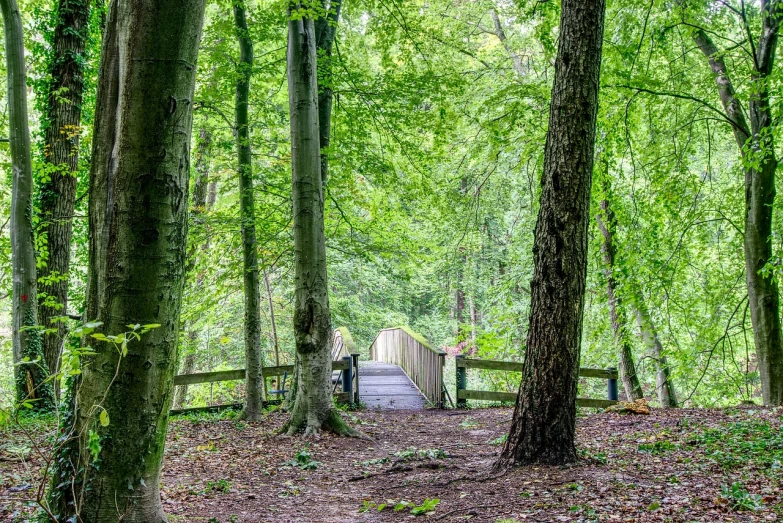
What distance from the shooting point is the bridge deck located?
1091 cm

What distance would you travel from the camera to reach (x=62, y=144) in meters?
8.73

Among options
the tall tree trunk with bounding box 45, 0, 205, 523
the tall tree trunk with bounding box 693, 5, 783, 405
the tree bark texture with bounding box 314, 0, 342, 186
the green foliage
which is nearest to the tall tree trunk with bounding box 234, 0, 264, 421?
the tree bark texture with bounding box 314, 0, 342, 186

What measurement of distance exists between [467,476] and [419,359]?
26.2 feet

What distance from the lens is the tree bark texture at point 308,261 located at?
6879 millimetres

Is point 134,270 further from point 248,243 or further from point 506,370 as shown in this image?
point 506,370

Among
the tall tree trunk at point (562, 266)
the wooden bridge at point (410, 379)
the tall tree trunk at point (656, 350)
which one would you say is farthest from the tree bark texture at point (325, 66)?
the tall tree trunk at point (656, 350)

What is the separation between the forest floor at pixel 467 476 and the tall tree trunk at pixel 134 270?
1.35ft

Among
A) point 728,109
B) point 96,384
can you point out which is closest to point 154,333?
point 96,384

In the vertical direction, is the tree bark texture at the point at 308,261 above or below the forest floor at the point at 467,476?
Result: above

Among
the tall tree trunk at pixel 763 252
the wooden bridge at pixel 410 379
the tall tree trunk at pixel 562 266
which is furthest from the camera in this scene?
the wooden bridge at pixel 410 379

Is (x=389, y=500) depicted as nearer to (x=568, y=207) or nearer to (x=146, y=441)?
(x=146, y=441)

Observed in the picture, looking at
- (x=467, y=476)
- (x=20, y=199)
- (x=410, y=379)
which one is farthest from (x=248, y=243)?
(x=410, y=379)

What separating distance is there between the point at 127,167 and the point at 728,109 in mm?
8680

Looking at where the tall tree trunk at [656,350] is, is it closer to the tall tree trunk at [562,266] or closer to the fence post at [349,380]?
the tall tree trunk at [562,266]
